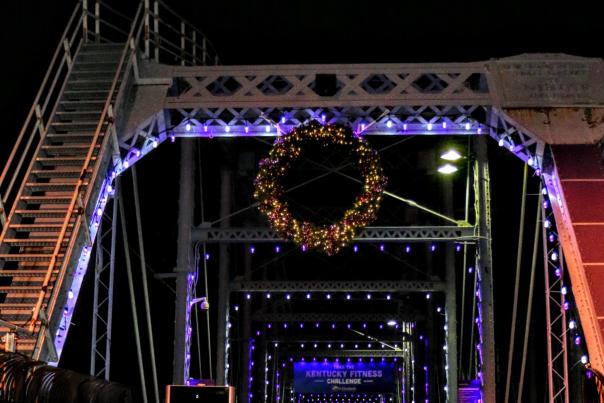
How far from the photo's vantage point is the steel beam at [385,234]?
22.6 m

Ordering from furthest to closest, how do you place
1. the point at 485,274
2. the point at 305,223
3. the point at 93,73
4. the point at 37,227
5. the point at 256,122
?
the point at 485,274 → the point at 305,223 → the point at 256,122 → the point at 93,73 → the point at 37,227

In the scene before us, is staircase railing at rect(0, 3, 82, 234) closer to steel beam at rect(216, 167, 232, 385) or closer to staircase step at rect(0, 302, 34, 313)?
staircase step at rect(0, 302, 34, 313)

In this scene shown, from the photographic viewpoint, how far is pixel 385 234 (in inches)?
918

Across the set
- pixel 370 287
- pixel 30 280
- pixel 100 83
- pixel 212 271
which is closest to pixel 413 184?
pixel 370 287

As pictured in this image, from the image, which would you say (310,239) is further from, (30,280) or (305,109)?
(30,280)

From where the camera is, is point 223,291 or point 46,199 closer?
point 46,199

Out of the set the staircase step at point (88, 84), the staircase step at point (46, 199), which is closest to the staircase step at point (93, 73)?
the staircase step at point (88, 84)

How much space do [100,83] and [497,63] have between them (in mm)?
6026

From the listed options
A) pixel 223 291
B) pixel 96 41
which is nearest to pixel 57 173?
pixel 96 41

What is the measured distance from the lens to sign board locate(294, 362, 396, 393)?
156 feet

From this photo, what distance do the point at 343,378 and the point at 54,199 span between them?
3607 cm

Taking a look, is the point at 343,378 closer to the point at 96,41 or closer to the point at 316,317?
the point at 316,317

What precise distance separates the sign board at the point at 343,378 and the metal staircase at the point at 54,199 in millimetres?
33177

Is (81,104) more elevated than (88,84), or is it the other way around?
(88,84)
